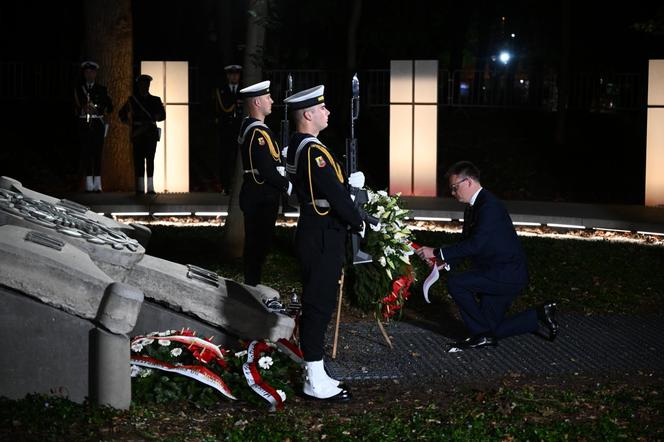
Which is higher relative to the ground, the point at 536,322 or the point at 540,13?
the point at 540,13

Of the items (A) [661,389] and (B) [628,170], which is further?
(B) [628,170]

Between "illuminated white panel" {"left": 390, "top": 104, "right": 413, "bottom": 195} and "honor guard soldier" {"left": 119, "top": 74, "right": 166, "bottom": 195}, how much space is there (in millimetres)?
3829

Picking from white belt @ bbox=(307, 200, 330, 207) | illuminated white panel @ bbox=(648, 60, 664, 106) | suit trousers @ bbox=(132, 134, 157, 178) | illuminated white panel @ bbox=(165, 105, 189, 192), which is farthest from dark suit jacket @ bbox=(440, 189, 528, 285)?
illuminated white panel @ bbox=(165, 105, 189, 192)

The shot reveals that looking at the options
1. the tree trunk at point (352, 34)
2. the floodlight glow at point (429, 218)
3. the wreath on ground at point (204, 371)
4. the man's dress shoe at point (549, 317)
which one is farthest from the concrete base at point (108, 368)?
the tree trunk at point (352, 34)

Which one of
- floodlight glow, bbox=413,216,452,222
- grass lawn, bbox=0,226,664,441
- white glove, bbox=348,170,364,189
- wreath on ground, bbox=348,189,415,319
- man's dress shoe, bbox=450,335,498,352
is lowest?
grass lawn, bbox=0,226,664,441

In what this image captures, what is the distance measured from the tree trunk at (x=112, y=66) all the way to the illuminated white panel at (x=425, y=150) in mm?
4826

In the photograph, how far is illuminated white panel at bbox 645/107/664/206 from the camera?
65.8ft

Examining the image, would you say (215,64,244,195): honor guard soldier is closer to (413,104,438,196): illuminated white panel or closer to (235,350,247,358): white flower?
(413,104,438,196): illuminated white panel

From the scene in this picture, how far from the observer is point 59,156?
26.6 metres

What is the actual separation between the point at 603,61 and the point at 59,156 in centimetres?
1991

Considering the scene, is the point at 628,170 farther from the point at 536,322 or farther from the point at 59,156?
the point at 536,322

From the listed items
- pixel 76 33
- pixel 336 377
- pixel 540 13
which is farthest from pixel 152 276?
pixel 540 13

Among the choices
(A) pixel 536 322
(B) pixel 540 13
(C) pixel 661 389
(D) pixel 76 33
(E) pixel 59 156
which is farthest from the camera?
(B) pixel 540 13

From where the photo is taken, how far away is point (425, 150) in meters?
21.3
